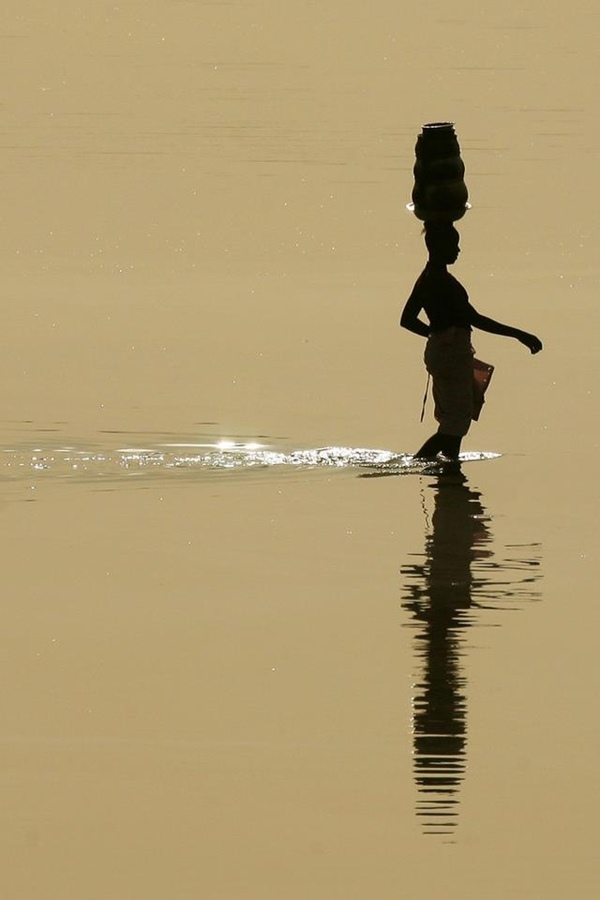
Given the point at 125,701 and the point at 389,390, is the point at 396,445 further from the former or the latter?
the point at 125,701

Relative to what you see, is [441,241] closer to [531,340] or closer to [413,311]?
[413,311]

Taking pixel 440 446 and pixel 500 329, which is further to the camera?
pixel 440 446

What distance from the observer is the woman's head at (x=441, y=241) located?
49.1 feet

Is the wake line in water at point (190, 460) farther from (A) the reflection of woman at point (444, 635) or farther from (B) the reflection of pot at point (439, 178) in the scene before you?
(B) the reflection of pot at point (439, 178)

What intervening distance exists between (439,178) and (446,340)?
856mm

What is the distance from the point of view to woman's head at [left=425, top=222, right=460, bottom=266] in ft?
49.1

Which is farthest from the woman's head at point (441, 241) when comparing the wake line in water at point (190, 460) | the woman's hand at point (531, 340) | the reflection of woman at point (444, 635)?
the reflection of woman at point (444, 635)

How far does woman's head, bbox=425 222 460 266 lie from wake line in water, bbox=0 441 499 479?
1.08 metres

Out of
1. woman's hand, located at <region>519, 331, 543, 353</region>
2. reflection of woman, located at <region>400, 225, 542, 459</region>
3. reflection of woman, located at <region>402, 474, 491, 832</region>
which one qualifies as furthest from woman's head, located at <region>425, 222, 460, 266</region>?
reflection of woman, located at <region>402, 474, 491, 832</region>

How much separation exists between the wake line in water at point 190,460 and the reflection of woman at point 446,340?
221 mm

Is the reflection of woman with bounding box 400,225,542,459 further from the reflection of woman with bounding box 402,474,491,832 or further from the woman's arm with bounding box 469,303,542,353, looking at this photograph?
the reflection of woman with bounding box 402,474,491,832

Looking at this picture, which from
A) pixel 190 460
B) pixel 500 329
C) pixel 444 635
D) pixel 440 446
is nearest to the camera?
pixel 444 635

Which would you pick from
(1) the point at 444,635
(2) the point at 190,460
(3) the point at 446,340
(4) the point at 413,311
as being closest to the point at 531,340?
(3) the point at 446,340

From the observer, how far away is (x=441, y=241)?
49.2 ft
